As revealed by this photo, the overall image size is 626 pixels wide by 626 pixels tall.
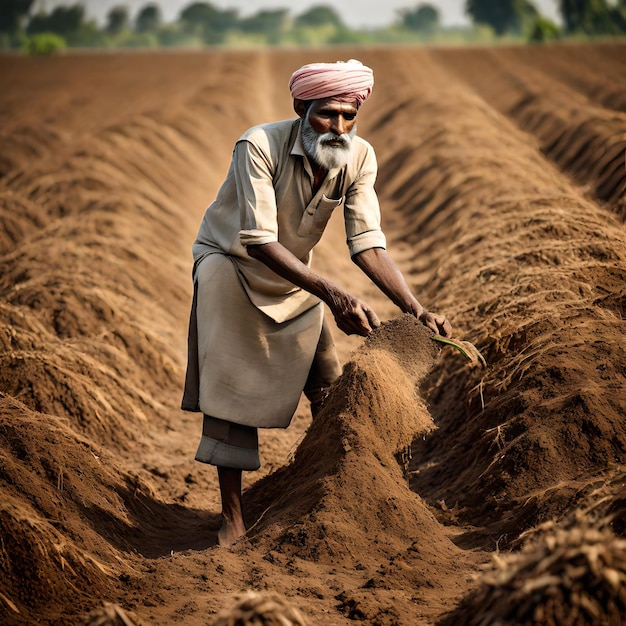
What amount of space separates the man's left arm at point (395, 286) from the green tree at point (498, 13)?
249 ft

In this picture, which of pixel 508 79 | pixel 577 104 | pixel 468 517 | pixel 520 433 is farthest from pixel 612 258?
pixel 508 79

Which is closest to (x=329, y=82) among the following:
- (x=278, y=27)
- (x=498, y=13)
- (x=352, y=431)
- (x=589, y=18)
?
(x=352, y=431)

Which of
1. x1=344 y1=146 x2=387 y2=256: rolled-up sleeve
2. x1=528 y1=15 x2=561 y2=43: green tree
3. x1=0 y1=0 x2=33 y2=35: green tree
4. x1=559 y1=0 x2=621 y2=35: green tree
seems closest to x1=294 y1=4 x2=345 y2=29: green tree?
x1=0 y1=0 x2=33 y2=35: green tree

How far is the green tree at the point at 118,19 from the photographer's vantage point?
9794 cm

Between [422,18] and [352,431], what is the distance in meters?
104

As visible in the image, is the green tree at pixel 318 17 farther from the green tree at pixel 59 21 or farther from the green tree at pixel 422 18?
the green tree at pixel 59 21

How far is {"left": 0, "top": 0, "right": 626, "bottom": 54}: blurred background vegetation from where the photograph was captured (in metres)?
64.9

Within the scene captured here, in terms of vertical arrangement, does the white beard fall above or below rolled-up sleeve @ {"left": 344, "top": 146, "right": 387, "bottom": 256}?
above

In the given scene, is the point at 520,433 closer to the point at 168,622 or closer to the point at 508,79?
the point at 168,622

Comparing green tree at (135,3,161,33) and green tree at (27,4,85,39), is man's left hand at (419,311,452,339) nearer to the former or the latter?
green tree at (27,4,85,39)

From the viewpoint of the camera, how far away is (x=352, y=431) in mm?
3752

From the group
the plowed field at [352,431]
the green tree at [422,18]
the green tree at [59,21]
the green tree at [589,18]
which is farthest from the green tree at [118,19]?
the plowed field at [352,431]

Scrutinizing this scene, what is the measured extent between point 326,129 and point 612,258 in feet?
9.28

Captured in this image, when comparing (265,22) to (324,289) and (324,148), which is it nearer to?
(324,148)
